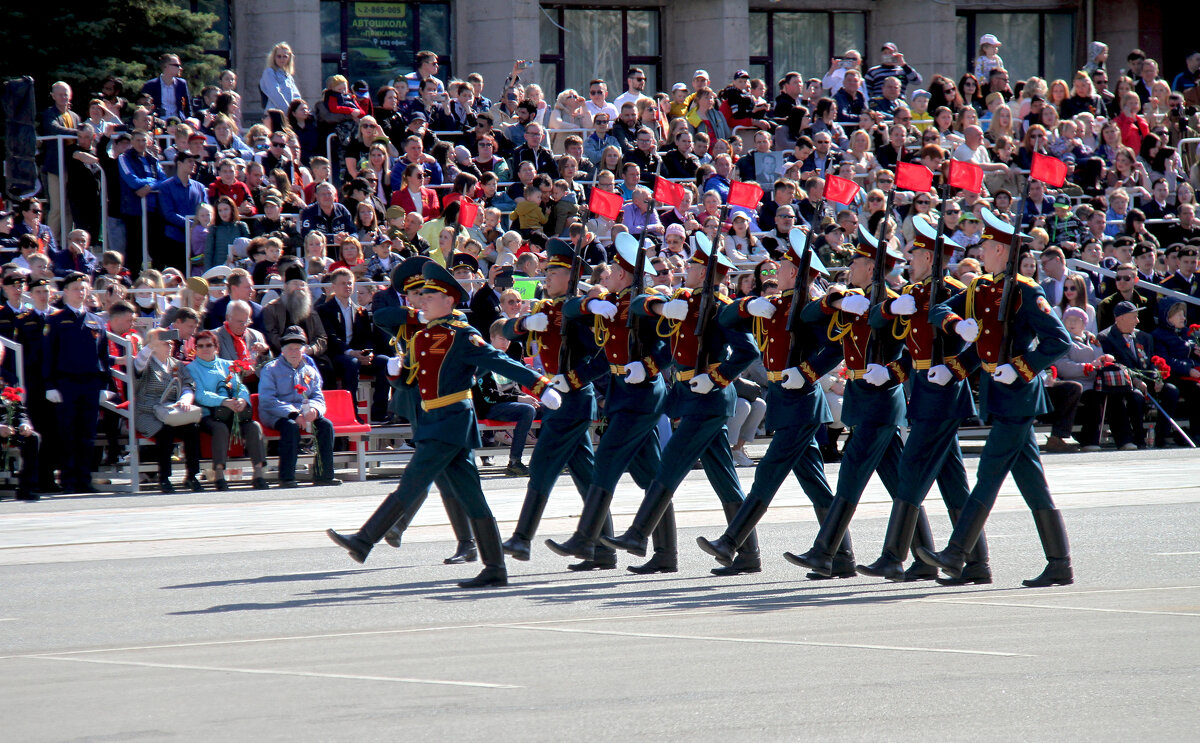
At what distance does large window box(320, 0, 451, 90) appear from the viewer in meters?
26.0

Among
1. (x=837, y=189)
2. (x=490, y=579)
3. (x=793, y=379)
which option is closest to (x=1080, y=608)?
(x=793, y=379)

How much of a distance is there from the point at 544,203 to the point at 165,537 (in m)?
7.70

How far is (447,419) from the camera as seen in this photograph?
965 centimetres

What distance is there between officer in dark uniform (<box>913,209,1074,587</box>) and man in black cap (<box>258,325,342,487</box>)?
7.11 metres

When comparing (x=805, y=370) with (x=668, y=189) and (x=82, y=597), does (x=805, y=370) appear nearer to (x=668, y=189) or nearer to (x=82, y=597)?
(x=668, y=189)

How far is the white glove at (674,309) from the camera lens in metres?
10.1

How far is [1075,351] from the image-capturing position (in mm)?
18000

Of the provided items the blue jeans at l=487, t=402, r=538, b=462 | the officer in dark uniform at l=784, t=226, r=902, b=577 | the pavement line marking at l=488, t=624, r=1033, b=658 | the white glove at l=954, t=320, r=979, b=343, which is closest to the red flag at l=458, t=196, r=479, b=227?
the blue jeans at l=487, t=402, r=538, b=462

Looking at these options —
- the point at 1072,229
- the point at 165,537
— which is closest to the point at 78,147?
the point at 165,537

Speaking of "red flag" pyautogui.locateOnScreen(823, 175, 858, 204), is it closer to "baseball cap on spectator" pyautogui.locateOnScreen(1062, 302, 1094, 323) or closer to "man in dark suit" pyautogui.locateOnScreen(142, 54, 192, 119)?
"baseball cap on spectator" pyautogui.locateOnScreen(1062, 302, 1094, 323)

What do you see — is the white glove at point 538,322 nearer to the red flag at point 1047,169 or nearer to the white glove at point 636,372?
the white glove at point 636,372

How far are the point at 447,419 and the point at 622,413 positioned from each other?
3.77ft

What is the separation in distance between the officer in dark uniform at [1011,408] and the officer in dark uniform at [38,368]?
8.09 metres

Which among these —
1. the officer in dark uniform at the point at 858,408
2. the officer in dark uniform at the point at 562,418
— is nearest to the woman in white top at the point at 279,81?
the officer in dark uniform at the point at 562,418
